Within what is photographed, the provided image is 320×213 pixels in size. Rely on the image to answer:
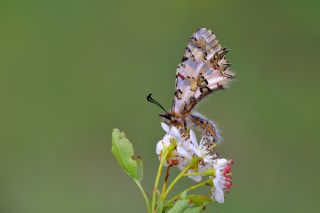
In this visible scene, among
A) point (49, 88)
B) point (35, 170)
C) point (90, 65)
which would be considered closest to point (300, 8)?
point (90, 65)

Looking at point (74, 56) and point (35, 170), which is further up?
point (74, 56)

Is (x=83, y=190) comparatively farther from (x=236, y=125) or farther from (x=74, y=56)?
(x=74, y=56)

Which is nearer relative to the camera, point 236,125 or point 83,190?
point 83,190

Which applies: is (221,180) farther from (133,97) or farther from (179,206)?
(133,97)

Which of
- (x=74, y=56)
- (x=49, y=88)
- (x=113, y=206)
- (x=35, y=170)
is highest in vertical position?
(x=74, y=56)

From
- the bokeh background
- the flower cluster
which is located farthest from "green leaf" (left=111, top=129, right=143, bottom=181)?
the bokeh background

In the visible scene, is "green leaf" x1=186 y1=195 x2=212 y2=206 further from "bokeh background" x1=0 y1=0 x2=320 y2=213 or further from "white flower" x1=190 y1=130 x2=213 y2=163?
"bokeh background" x1=0 y1=0 x2=320 y2=213

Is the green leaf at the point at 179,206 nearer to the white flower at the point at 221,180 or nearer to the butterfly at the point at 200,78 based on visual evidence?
the white flower at the point at 221,180
